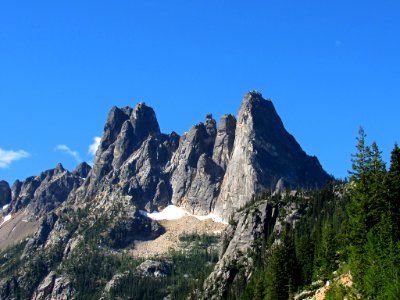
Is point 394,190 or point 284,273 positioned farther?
point 284,273

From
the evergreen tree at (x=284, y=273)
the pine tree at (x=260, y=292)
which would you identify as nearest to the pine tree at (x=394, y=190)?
the evergreen tree at (x=284, y=273)

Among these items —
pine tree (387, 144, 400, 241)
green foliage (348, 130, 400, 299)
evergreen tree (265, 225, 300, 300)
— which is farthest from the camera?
evergreen tree (265, 225, 300, 300)

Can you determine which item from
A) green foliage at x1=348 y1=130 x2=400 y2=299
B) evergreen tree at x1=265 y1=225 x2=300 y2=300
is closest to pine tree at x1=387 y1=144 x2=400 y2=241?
green foliage at x1=348 y1=130 x2=400 y2=299

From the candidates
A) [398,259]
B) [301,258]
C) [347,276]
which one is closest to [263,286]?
[301,258]

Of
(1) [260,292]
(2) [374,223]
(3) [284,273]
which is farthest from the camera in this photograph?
(1) [260,292]

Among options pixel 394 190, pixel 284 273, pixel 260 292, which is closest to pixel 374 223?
pixel 394 190

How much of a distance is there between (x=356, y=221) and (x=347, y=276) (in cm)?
644

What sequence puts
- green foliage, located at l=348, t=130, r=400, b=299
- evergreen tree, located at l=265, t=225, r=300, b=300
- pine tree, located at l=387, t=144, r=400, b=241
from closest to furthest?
1. green foliage, located at l=348, t=130, r=400, b=299
2. pine tree, located at l=387, t=144, r=400, b=241
3. evergreen tree, located at l=265, t=225, r=300, b=300

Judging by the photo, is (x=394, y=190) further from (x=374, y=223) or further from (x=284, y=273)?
(x=284, y=273)

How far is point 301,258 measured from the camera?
130125 mm

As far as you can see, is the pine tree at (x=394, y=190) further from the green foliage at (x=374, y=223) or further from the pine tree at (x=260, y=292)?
the pine tree at (x=260, y=292)

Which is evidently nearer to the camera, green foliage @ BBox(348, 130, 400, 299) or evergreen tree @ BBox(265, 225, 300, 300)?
green foliage @ BBox(348, 130, 400, 299)

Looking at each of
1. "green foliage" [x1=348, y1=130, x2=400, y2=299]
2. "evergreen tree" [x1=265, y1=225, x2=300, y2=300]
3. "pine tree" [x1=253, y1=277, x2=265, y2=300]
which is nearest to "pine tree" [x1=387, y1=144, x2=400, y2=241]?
"green foliage" [x1=348, y1=130, x2=400, y2=299]

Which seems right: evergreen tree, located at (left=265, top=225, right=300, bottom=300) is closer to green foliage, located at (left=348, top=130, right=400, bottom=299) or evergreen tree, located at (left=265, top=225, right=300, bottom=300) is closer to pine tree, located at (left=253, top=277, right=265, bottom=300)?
pine tree, located at (left=253, top=277, right=265, bottom=300)
